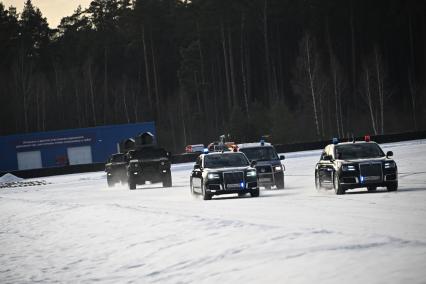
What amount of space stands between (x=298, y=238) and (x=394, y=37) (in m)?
105

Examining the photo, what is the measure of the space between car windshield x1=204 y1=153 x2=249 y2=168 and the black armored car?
10.8 feet

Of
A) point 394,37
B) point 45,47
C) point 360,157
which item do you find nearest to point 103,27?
point 45,47

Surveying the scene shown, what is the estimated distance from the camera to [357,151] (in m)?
26.4

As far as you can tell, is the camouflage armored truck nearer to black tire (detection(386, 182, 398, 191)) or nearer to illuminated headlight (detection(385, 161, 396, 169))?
black tire (detection(386, 182, 398, 191))

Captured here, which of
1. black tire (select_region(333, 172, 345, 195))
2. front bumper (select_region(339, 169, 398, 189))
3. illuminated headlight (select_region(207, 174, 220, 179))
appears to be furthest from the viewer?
illuminated headlight (select_region(207, 174, 220, 179))

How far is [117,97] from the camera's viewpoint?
4875 inches

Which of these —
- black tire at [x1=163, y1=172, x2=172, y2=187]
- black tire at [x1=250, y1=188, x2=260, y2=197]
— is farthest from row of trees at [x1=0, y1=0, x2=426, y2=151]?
black tire at [x1=250, y1=188, x2=260, y2=197]

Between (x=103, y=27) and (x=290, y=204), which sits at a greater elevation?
(x=103, y=27)

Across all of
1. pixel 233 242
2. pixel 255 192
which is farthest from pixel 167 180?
pixel 233 242

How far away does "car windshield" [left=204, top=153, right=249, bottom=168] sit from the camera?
28.7 metres

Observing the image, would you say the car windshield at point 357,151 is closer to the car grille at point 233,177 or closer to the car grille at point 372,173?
the car grille at point 372,173

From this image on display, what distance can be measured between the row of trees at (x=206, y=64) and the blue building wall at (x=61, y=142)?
24.3 m

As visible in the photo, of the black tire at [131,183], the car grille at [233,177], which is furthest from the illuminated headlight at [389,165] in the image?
the black tire at [131,183]

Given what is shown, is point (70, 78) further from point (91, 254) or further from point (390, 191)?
point (91, 254)
